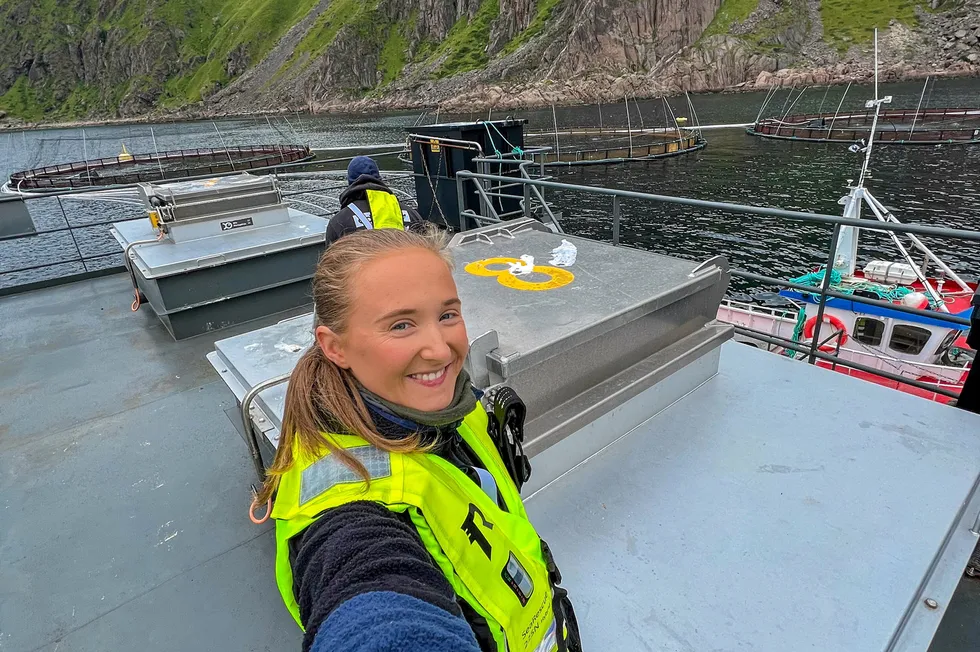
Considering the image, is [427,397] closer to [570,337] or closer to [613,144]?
[570,337]

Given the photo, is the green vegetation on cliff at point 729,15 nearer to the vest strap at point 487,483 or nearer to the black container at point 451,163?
the black container at point 451,163

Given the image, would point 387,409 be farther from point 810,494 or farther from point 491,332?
point 810,494

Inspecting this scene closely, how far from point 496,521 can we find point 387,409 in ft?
1.19

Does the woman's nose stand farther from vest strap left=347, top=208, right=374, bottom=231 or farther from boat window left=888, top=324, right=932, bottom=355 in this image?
boat window left=888, top=324, right=932, bottom=355

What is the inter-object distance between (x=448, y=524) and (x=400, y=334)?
415 mm

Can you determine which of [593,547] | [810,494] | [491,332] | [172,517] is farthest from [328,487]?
[172,517]

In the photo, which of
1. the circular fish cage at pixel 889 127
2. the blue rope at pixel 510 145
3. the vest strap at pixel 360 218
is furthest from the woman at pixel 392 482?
the circular fish cage at pixel 889 127

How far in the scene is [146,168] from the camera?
132 ft

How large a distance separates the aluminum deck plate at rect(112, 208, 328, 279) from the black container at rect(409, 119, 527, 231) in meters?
2.40

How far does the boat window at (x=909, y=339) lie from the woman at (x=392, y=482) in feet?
48.9

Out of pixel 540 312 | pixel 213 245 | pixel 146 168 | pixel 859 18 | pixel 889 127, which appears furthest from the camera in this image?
pixel 859 18

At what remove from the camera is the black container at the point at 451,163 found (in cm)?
816

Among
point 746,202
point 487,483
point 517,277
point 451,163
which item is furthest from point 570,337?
point 746,202

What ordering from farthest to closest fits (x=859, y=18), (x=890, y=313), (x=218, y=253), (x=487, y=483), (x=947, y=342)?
(x=859, y=18) < (x=890, y=313) < (x=947, y=342) < (x=218, y=253) < (x=487, y=483)
